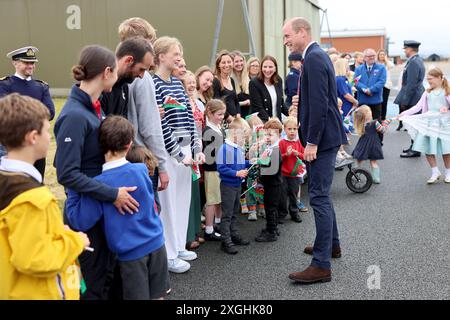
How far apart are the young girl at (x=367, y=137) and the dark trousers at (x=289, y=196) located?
1.95m

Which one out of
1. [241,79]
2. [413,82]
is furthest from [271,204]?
[413,82]

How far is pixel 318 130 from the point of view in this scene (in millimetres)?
3986

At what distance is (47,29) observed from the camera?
1472 cm

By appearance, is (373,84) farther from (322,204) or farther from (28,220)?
(28,220)

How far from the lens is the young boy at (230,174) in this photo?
4.82m

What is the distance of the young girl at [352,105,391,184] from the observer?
741cm

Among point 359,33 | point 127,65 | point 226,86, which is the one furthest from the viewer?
point 359,33

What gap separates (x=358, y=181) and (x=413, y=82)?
406 cm

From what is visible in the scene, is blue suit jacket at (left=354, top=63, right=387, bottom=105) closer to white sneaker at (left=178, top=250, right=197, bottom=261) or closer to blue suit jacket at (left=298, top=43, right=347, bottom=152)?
blue suit jacket at (left=298, top=43, right=347, bottom=152)

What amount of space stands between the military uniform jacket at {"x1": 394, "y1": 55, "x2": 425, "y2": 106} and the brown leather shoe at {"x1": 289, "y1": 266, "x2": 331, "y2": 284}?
714cm

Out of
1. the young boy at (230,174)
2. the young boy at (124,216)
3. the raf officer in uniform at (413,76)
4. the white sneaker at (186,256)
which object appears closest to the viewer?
the young boy at (124,216)

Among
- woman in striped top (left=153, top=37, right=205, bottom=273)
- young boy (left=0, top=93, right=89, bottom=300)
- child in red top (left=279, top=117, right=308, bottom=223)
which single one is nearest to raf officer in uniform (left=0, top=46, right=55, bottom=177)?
woman in striped top (left=153, top=37, right=205, bottom=273)

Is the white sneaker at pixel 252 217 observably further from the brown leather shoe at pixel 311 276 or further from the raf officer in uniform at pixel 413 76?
the raf officer in uniform at pixel 413 76

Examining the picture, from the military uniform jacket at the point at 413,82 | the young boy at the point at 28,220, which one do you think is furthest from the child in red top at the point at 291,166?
the military uniform jacket at the point at 413,82
